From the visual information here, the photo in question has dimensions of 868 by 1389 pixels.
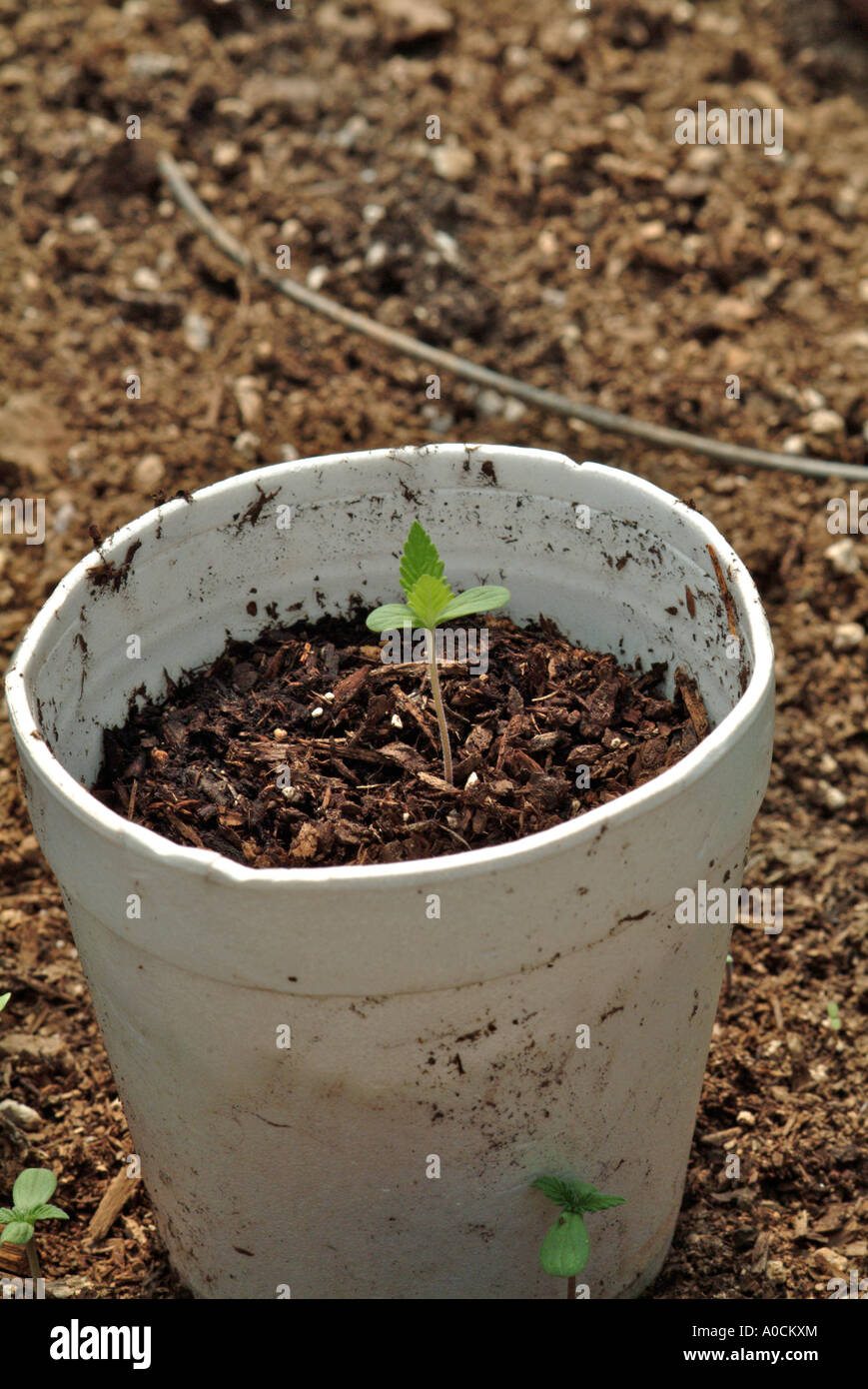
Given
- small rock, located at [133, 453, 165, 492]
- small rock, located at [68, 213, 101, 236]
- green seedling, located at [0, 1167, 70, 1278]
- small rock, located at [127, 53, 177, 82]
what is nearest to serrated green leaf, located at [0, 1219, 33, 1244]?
green seedling, located at [0, 1167, 70, 1278]

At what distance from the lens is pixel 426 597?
141cm

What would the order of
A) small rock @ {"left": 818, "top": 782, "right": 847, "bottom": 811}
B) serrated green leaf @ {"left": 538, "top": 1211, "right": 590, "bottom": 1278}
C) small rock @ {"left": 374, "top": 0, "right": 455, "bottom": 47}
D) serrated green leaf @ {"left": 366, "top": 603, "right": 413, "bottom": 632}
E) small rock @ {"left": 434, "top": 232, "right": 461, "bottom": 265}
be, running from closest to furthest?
1. serrated green leaf @ {"left": 538, "top": 1211, "right": 590, "bottom": 1278}
2. serrated green leaf @ {"left": 366, "top": 603, "right": 413, "bottom": 632}
3. small rock @ {"left": 818, "top": 782, "right": 847, "bottom": 811}
4. small rock @ {"left": 434, "top": 232, "right": 461, "bottom": 265}
5. small rock @ {"left": 374, "top": 0, "right": 455, "bottom": 47}

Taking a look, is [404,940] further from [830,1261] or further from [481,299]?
[481,299]

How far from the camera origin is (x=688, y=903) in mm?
1343

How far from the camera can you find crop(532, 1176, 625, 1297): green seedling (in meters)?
1.35

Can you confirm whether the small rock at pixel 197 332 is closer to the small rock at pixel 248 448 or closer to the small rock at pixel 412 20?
the small rock at pixel 248 448

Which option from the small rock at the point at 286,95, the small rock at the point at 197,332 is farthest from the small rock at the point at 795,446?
the small rock at the point at 286,95

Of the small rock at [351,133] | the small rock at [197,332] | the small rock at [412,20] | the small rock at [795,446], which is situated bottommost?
the small rock at [795,446]

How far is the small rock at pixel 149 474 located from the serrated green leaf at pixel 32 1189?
1.68 meters

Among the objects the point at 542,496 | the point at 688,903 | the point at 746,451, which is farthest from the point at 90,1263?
the point at 746,451

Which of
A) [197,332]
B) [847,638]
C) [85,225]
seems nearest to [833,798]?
[847,638]

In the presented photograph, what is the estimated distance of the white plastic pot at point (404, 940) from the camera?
47.9 inches

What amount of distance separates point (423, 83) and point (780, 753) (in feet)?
7.40

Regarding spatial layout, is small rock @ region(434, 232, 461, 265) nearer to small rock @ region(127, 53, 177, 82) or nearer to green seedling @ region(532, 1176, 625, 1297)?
small rock @ region(127, 53, 177, 82)
